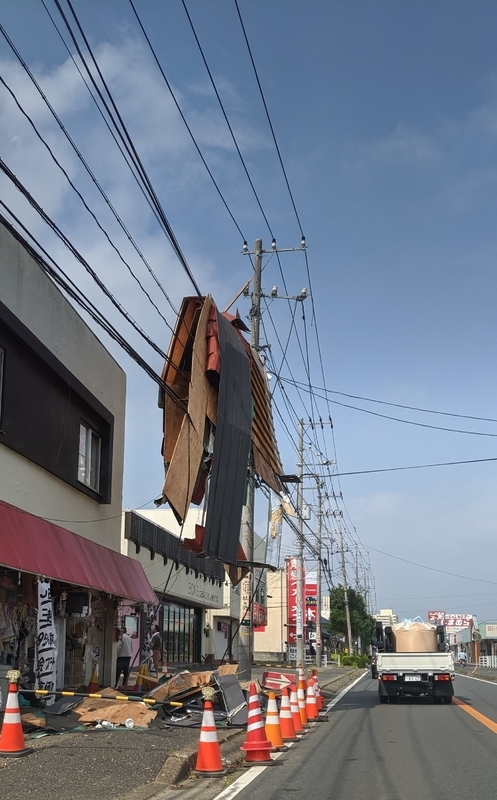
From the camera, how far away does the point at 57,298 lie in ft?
50.8

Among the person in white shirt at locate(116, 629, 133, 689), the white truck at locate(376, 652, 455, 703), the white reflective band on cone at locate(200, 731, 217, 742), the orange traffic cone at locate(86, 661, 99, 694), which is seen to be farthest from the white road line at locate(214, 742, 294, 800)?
the white truck at locate(376, 652, 455, 703)

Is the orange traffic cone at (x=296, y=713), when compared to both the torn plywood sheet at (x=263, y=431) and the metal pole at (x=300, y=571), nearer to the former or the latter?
the torn plywood sheet at (x=263, y=431)

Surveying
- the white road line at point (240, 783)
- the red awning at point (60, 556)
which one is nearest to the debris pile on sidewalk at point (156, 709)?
the white road line at point (240, 783)

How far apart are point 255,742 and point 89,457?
9.15m

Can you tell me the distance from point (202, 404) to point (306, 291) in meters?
8.86

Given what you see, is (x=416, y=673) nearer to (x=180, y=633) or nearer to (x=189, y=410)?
(x=189, y=410)

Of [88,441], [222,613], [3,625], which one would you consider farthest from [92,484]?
[222,613]

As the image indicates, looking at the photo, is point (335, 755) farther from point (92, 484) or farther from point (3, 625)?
point (92, 484)

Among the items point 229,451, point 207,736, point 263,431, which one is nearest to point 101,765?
point 207,736

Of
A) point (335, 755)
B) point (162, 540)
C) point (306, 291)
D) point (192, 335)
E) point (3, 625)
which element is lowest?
point (335, 755)

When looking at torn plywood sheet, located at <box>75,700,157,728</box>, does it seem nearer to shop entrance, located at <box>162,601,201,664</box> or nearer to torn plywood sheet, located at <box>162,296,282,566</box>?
torn plywood sheet, located at <box>162,296,282,566</box>

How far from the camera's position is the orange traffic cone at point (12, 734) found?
352 inches

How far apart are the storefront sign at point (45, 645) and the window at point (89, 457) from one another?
3.92m

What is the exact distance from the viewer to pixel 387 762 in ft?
33.8
